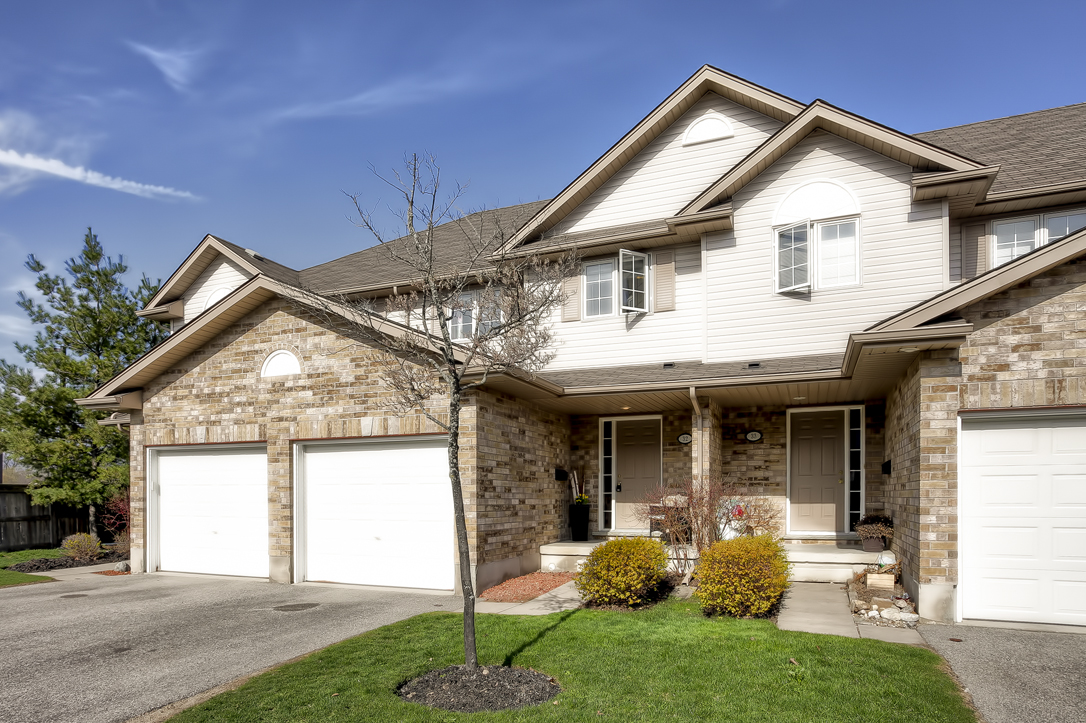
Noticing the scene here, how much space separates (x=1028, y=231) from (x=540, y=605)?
9669mm

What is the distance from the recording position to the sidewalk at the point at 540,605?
9059 mm

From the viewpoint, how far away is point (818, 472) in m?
12.7

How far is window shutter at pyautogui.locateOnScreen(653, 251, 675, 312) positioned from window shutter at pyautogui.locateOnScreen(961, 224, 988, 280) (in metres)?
4.79

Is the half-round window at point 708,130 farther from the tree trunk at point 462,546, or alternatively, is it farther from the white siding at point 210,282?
the white siding at point 210,282

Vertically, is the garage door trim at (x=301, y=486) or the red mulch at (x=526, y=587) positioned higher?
the garage door trim at (x=301, y=486)

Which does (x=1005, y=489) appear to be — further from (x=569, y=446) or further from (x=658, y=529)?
(x=569, y=446)

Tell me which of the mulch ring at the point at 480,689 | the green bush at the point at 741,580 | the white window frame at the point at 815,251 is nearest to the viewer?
the mulch ring at the point at 480,689

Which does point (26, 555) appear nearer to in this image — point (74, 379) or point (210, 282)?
point (74, 379)

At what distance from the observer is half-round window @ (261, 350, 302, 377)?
38.8 ft

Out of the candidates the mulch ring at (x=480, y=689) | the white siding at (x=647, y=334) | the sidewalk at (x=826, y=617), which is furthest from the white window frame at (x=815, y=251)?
the mulch ring at (x=480, y=689)

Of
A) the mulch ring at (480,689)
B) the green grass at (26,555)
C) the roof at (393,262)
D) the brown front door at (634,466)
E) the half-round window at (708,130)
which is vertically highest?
the half-round window at (708,130)

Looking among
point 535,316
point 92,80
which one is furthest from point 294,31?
point 535,316

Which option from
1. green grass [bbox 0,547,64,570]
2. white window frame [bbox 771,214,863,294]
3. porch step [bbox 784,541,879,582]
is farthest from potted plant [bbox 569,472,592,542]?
green grass [bbox 0,547,64,570]

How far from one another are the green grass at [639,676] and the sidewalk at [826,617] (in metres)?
0.40
